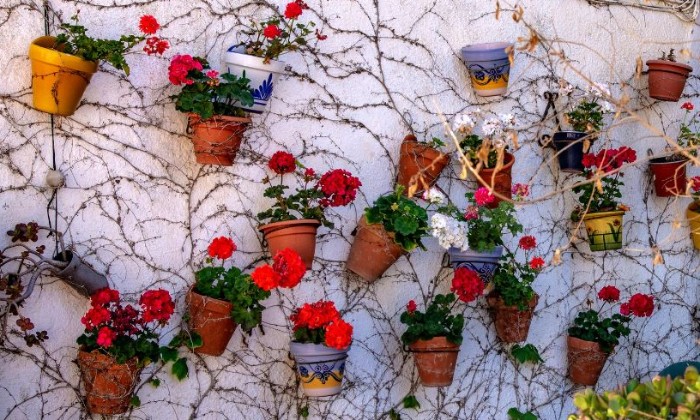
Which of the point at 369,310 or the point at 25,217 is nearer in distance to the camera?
the point at 25,217

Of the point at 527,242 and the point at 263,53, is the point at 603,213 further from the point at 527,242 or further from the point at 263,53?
the point at 263,53

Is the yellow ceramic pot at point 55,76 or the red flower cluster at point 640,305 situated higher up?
the yellow ceramic pot at point 55,76

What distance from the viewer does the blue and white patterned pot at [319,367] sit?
418 cm

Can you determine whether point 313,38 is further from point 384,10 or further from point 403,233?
point 403,233

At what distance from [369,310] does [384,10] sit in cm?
145

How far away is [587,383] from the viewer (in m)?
5.23

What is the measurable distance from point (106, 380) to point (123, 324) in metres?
0.22

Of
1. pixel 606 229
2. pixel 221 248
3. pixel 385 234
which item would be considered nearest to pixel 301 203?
pixel 385 234

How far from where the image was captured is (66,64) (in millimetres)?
3738

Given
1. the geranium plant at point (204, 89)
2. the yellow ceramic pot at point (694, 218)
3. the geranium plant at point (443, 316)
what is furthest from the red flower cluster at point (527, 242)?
the geranium plant at point (204, 89)

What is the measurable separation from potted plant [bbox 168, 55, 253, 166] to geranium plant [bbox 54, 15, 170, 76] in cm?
15

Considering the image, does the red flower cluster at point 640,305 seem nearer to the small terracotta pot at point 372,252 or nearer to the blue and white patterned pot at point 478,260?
the blue and white patterned pot at point 478,260

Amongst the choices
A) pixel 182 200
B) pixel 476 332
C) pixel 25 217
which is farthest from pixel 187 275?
pixel 476 332

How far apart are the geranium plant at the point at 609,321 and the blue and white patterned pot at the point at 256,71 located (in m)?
2.08
